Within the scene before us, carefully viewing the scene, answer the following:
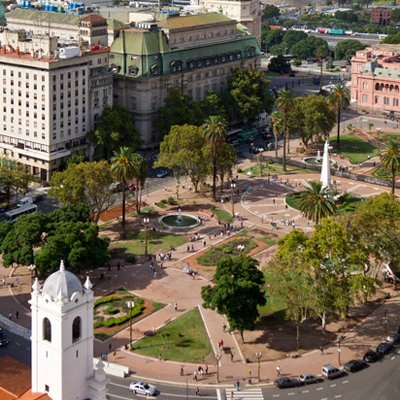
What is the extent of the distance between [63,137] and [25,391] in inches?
4471

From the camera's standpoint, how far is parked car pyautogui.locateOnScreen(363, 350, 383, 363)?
111944 millimetres

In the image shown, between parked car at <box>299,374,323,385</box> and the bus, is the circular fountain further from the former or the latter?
parked car at <box>299,374,323,385</box>

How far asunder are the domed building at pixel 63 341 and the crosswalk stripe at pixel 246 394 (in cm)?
2962

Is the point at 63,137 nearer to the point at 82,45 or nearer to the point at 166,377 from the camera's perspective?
the point at 82,45

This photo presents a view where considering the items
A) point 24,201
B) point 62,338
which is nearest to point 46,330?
point 62,338

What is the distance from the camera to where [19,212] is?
160375 millimetres

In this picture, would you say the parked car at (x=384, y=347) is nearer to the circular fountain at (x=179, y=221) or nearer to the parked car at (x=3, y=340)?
the parked car at (x=3, y=340)

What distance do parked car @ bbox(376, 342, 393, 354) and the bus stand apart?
7616 centimetres

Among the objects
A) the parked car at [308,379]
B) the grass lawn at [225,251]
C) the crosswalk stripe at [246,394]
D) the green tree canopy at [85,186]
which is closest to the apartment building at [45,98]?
the green tree canopy at [85,186]

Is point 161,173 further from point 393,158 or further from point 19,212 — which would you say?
point 393,158

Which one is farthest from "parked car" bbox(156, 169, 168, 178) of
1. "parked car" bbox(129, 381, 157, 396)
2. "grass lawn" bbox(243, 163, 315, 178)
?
"parked car" bbox(129, 381, 157, 396)

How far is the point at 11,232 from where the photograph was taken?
5300 inches

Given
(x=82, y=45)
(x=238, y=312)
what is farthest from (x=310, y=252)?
(x=82, y=45)

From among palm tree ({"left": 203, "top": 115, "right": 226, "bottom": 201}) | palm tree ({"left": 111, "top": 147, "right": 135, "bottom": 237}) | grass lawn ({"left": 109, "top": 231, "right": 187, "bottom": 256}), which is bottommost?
grass lawn ({"left": 109, "top": 231, "right": 187, "bottom": 256})
